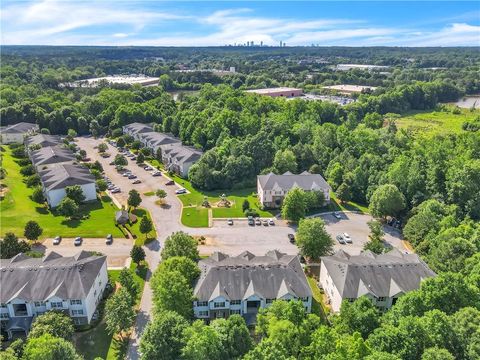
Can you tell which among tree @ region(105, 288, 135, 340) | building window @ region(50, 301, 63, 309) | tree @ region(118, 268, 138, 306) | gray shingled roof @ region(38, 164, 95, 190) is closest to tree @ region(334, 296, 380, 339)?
tree @ region(105, 288, 135, 340)

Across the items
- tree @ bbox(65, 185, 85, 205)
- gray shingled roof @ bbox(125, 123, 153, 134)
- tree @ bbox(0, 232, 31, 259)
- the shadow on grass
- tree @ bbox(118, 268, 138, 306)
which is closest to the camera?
tree @ bbox(118, 268, 138, 306)

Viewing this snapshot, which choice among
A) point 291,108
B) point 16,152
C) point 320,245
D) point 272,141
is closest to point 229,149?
point 272,141

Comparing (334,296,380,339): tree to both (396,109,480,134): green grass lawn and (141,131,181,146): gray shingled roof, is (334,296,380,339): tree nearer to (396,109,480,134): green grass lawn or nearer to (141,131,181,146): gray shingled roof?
(141,131,181,146): gray shingled roof

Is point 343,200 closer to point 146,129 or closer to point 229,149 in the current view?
point 229,149

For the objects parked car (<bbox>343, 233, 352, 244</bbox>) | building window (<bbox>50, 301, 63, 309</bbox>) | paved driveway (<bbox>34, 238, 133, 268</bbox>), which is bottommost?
parked car (<bbox>343, 233, 352, 244</bbox>)

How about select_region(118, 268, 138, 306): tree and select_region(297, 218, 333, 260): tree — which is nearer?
select_region(118, 268, 138, 306): tree

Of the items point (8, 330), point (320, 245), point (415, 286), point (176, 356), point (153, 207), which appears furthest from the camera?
point (153, 207)
